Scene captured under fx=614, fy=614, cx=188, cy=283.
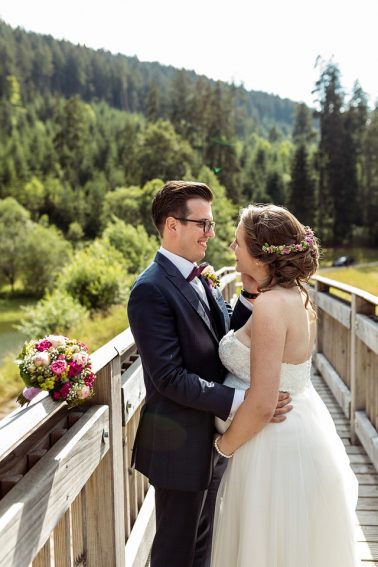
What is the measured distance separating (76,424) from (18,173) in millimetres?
73179

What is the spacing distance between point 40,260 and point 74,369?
5070 cm

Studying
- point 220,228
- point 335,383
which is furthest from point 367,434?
point 220,228

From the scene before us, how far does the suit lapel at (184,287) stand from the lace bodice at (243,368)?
92 millimetres

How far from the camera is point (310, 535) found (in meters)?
2.48

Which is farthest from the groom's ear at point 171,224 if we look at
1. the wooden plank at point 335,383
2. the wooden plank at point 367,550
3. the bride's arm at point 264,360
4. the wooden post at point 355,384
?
the wooden plank at point 335,383

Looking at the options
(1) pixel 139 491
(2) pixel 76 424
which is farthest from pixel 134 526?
(2) pixel 76 424

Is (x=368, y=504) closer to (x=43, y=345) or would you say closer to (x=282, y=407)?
(x=282, y=407)

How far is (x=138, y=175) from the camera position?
194ft

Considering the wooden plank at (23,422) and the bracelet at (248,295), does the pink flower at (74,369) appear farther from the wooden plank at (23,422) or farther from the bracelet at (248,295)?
the bracelet at (248,295)

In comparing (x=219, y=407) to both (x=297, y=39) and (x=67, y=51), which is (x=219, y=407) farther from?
(x=67, y=51)

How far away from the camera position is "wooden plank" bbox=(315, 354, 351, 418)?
18.6 feet

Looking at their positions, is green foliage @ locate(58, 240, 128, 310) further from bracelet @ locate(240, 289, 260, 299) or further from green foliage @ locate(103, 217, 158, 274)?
bracelet @ locate(240, 289, 260, 299)

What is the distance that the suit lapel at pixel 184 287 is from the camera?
247cm

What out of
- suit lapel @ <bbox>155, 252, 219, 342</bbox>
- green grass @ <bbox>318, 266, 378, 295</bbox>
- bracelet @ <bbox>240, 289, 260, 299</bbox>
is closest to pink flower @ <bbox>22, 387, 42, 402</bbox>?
suit lapel @ <bbox>155, 252, 219, 342</bbox>
